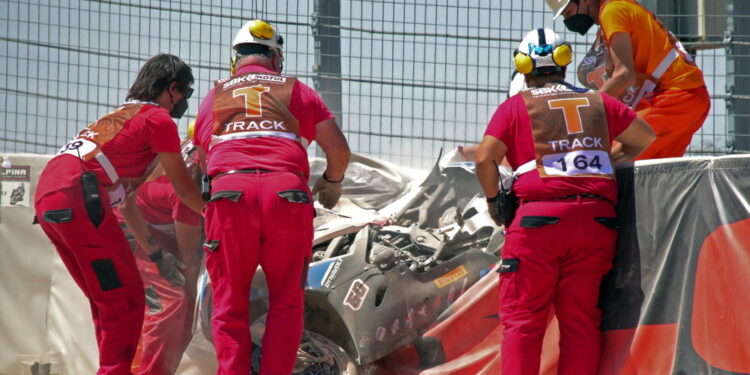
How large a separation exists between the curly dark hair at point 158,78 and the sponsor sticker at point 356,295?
5.02 ft

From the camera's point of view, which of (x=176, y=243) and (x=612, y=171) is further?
(x=176, y=243)

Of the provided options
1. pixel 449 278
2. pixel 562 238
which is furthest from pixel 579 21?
pixel 562 238

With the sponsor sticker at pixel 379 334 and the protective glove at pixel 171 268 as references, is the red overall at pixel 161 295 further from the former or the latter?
the sponsor sticker at pixel 379 334

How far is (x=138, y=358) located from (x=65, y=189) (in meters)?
1.47

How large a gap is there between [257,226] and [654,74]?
2580 mm

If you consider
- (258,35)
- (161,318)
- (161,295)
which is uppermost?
→ (258,35)

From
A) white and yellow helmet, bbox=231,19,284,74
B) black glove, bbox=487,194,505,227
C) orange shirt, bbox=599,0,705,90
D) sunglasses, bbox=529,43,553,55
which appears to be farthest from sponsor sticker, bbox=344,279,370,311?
orange shirt, bbox=599,0,705,90

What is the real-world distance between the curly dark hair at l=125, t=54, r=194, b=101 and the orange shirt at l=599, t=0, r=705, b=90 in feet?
8.15

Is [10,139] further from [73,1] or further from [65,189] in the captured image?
[65,189]

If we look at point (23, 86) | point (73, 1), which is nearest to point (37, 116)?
point (23, 86)

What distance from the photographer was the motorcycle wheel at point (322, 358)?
6180mm

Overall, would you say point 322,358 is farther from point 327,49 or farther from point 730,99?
point 730,99

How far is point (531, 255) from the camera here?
17.1ft

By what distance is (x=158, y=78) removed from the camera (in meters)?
6.24
